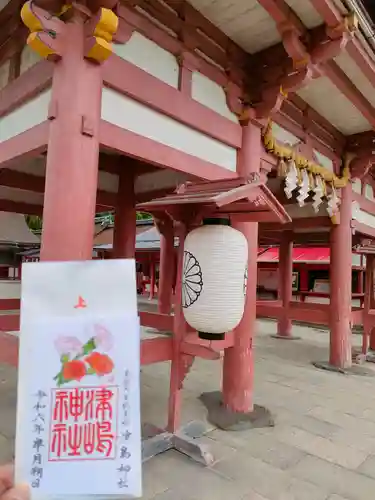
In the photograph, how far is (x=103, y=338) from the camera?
5.55 ft

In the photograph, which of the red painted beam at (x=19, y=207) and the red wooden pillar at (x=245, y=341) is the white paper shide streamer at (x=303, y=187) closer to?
the red wooden pillar at (x=245, y=341)

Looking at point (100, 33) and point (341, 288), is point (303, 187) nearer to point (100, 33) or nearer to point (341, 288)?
point (341, 288)

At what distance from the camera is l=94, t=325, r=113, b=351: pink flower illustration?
169cm

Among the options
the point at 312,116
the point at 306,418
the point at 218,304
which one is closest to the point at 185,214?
the point at 218,304

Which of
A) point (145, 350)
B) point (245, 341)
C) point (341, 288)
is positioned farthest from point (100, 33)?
point (341, 288)

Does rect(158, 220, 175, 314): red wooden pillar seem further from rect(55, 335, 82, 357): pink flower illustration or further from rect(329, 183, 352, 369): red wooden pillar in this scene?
rect(55, 335, 82, 357): pink flower illustration

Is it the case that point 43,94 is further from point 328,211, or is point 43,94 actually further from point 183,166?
point 328,211

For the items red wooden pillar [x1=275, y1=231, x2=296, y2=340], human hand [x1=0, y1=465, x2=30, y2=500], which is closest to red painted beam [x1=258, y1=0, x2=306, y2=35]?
human hand [x1=0, y1=465, x2=30, y2=500]

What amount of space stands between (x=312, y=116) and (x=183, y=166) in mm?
3050

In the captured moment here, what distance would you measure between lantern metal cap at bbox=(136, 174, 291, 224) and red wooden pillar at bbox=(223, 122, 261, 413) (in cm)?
92

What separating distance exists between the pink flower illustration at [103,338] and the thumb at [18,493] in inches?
23.7

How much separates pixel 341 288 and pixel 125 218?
397 centimetres

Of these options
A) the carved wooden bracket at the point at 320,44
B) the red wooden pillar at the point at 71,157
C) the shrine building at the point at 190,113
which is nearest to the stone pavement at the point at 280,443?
the shrine building at the point at 190,113

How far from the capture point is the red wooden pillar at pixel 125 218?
5840 mm
